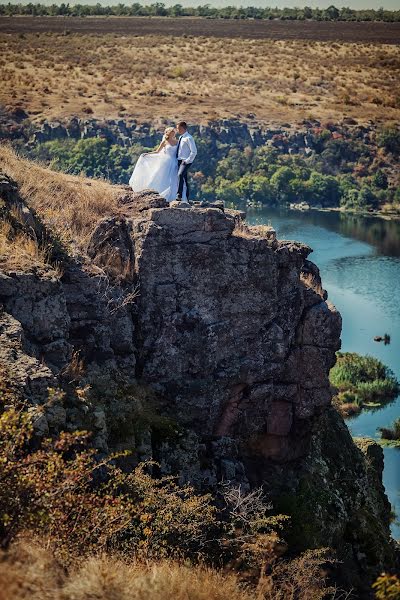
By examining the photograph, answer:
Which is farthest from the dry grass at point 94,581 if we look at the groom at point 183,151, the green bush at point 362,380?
the green bush at point 362,380

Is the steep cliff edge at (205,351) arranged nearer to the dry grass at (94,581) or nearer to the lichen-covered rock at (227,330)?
the lichen-covered rock at (227,330)

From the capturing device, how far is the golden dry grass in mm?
73312

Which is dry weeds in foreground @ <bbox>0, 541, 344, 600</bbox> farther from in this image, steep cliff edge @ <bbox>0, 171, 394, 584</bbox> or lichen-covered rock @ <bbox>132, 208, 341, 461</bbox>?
lichen-covered rock @ <bbox>132, 208, 341, 461</bbox>

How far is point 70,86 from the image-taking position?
7544cm

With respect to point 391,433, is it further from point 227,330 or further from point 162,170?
point 227,330

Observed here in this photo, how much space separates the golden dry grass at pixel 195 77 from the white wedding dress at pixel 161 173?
169 feet

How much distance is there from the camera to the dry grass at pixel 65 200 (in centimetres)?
1497

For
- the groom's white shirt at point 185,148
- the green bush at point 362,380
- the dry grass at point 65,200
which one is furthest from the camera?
the green bush at point 362,380

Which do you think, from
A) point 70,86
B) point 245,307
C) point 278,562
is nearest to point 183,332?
point 245,307

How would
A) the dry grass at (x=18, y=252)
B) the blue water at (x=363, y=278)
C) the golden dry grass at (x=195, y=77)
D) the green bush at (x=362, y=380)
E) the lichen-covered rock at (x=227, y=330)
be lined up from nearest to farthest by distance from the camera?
1. the dry grass at (x=18, y=252)
2. the lichen-covered rock at (x=227, y=330)
3. the blue water at (x=363, y=278)
4. the green bush at (x=362, y=380)
5. the golden dry grass at (x=195, y=77)

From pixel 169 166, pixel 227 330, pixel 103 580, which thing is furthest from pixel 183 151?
pixel 103 580

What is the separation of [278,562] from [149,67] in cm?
7926

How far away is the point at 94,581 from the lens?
7.48 meters

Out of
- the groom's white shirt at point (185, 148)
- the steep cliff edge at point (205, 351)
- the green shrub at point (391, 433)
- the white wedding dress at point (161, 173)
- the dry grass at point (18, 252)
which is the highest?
the groom's white shirt at point (185, 148)
